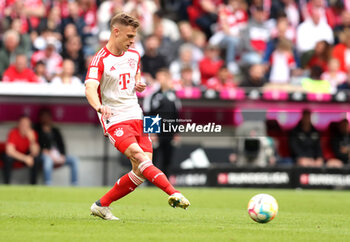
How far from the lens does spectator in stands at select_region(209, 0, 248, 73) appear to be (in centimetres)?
2092

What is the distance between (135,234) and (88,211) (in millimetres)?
3171

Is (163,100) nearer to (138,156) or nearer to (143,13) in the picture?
(143,13)

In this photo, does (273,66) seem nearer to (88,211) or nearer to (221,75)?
(221,75)

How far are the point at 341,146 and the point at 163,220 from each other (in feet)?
33.7

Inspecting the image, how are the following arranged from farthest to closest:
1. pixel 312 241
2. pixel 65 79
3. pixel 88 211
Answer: pixel 65 79, pixel 88 211, pixel 312 241

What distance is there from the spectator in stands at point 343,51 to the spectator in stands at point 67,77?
7.56 metres

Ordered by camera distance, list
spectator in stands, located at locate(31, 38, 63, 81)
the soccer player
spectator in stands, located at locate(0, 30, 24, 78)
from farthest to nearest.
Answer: spectator in stands, located at locate(31, 38, 63, 81) → spectator in stands, located at locate(0, 30, 24, 78) → the soccer player

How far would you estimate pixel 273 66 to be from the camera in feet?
66.8

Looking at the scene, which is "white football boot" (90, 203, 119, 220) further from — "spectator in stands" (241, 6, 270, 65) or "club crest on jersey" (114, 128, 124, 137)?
"spectator in stands" (241, 6, 270, 65)

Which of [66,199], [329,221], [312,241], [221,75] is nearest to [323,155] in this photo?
[221,75]

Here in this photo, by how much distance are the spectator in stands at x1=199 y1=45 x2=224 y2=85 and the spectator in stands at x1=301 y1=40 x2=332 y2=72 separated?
2547mm

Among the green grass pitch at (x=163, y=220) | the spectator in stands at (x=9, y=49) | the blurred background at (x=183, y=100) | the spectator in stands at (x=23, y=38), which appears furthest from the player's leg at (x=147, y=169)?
the spectator in stands at (x=23, y=38)

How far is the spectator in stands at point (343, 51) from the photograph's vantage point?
21094mm

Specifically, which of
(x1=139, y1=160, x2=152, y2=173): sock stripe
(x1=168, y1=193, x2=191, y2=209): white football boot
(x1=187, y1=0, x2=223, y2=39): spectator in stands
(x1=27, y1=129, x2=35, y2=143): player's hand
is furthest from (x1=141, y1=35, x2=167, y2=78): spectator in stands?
(x1=168, y1=193, x2=191, y2=209): white football boot
